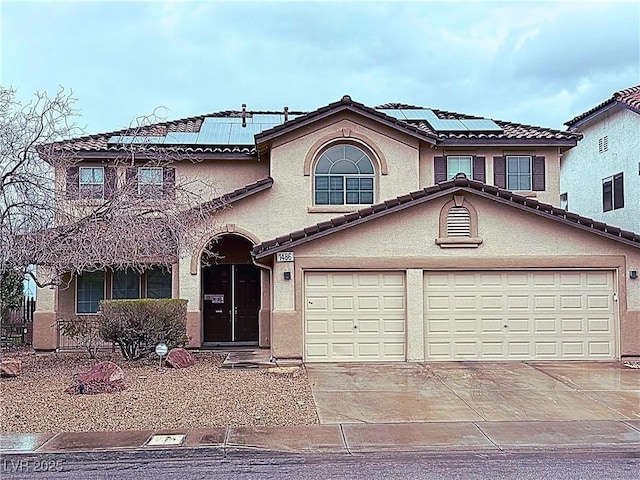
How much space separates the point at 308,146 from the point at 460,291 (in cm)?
584

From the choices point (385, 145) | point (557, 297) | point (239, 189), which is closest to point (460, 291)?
point (557, 297)

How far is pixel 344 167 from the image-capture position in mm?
18891

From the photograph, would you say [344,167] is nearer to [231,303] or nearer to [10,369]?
[231,303]

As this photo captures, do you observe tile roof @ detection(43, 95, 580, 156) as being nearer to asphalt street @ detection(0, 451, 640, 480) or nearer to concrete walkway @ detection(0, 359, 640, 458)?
concrete walkway @ detection(0, 359, 640, 458)

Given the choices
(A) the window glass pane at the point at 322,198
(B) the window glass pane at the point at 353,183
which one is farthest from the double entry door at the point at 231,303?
(B) the window glass pane at the point at 353,183

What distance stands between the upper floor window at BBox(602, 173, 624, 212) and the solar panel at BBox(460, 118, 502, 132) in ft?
16.4

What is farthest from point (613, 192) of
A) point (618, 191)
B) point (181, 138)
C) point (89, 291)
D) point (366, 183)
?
point (89, 291)

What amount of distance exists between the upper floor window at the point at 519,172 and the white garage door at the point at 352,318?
5694 millimetres

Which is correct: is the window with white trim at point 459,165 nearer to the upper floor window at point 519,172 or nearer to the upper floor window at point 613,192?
the upper floor window at point 519,172

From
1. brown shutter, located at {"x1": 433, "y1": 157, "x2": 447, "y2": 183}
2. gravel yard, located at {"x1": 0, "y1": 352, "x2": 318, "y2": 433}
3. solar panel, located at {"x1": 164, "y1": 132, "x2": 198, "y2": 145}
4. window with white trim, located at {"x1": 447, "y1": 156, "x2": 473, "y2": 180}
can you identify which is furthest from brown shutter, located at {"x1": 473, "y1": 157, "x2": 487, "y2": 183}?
gravel yard, located at {"x1": 0, "y1": 352, "x2": 318, "y2": 433}

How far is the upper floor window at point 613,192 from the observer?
22.8m

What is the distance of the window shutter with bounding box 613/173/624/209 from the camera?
74.5ft

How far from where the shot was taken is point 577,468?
25.4 ft

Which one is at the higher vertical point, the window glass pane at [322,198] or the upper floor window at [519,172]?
the upper floor window at [519,172]
